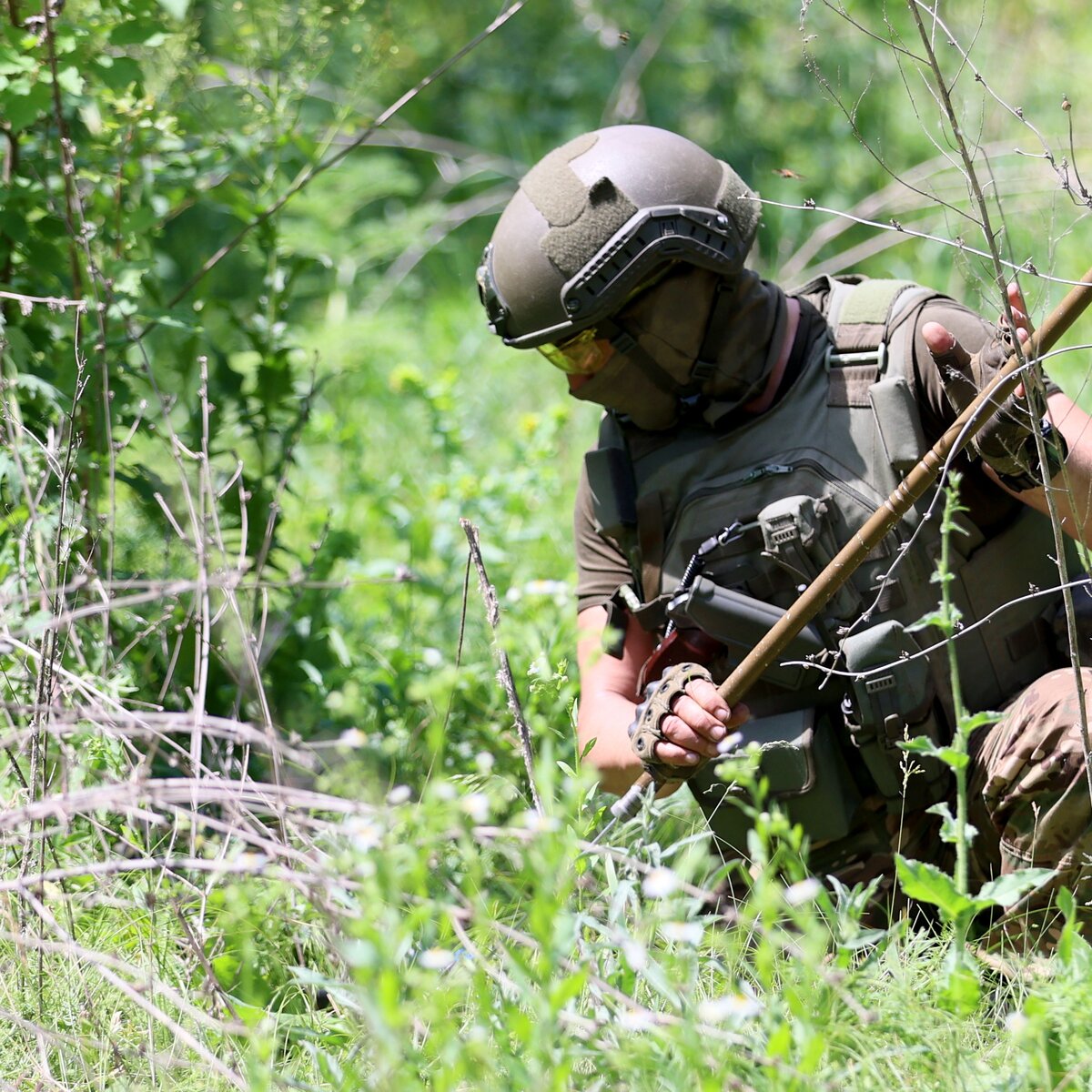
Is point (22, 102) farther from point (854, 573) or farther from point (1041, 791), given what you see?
point (1041, 791)

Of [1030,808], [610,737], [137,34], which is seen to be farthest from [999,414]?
[137,34]

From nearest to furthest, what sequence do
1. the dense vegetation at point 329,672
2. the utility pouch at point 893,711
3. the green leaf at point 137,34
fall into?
the dense vegetation at point 329,672, the utility pouch at point 893,711, the green leaf at point 137,34

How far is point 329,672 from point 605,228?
5.16 feet

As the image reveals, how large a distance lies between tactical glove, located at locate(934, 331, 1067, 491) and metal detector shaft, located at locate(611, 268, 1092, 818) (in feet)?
0.12

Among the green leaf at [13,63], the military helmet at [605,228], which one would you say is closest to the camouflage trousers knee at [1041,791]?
the military helmet at [605,228]

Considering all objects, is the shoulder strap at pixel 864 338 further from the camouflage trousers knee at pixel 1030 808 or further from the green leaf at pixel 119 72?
the green leaf at pixel 119 72

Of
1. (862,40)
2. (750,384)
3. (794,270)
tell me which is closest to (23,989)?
(750,384)

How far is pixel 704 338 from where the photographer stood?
9.02ft

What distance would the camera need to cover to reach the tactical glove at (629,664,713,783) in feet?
8.11

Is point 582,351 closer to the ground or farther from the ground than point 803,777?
farther from the ground

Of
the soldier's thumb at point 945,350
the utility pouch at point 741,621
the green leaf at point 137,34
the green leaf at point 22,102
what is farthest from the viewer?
the green leaf at point 137,34

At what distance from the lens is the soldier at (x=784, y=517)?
8.24 ft

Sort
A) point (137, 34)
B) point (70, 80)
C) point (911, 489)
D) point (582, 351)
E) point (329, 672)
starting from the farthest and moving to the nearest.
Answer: point (329, 672)
point (137, 34)
point (70, 80)
point (582, 351)
point (911, 489)

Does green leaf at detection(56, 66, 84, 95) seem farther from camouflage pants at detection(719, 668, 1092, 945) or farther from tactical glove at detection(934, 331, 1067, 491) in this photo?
camouflage pants at detection(719, 668, 1092, 945)
